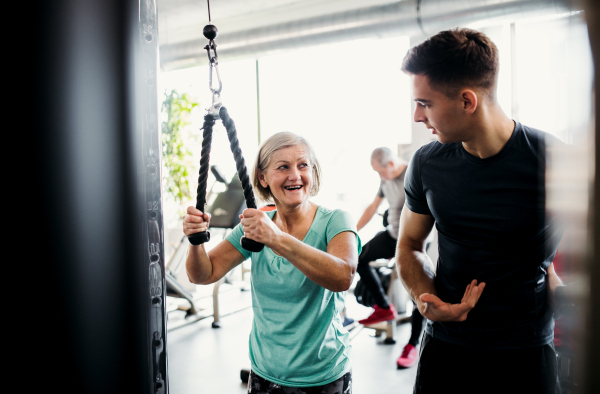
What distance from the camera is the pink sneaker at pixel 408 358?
2.94 meters

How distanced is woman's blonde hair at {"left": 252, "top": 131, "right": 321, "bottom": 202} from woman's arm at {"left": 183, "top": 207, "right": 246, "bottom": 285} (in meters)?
0.22

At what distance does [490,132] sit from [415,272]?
1.43 ft

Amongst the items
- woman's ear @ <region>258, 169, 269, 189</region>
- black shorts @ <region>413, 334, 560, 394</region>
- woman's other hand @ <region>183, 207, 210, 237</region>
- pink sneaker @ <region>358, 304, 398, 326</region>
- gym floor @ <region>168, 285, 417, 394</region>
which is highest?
woman's ear @ <region>258, 169, 269, 189</region>

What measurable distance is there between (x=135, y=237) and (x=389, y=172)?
3.21 metres

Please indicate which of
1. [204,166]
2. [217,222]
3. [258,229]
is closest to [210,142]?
[204,166]

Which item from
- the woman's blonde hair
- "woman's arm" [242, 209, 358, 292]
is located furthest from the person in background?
Result: "woman's arm" [242, 209, 358, 292]

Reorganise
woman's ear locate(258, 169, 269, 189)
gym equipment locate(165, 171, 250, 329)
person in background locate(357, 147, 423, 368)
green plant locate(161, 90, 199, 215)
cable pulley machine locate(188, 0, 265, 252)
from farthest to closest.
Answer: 1. green plant locate(161, 90, 199, 215)
2. gym equipment locate(165, 171, 250, 329)
3. person in background locate(357, 147, 423, 368)
4. woman's ear locate(258, 169, 269, 189)
5. cable pulley machine locate(188, 0, 265, 252)

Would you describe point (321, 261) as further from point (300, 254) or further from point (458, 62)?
point (458, 62)

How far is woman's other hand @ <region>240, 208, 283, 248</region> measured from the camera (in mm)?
1021

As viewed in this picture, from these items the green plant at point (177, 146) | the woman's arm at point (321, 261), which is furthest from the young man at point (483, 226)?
the green plant at point (177, 146)

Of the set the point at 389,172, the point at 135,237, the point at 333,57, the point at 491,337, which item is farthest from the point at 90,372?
the point at 333,57

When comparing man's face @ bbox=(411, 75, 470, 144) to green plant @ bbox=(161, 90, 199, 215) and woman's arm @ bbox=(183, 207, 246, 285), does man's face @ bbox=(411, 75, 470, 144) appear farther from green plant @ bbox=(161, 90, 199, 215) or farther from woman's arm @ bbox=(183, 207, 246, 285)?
green plant @ bbox=(161, 90, 199, 215)

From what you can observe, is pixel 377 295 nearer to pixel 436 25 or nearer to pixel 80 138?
pixel 436 25

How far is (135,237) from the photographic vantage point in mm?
296
